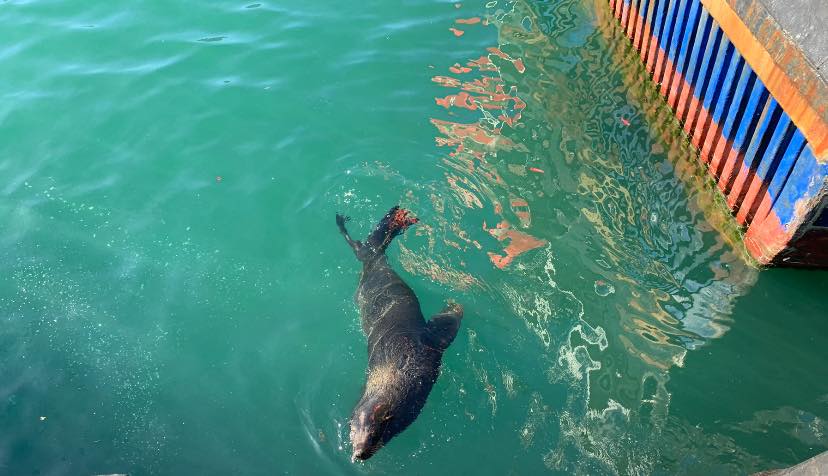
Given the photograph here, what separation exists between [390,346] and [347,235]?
6.72 feet

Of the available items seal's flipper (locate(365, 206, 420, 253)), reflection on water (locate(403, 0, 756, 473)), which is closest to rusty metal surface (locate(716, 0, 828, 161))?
reflection on water (locate(403, 0, 756, 473))

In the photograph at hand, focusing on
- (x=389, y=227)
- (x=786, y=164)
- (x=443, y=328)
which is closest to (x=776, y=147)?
(x=786, y=164)

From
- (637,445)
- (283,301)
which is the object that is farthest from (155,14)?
(637,445)

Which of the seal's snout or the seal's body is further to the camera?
the seal's body

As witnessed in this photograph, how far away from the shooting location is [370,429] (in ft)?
18.6

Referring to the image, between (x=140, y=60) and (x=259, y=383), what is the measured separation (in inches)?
281

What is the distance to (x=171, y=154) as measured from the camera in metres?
9.48

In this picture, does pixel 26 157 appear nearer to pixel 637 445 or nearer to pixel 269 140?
pixel 269 140

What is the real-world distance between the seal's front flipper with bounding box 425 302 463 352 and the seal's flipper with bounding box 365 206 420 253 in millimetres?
1275

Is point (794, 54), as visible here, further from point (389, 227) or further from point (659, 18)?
point (389, 227)

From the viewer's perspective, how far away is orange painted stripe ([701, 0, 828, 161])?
19.6 feet

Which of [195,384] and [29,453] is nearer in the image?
[29,453]

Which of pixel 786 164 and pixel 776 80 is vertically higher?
pixel 776 80

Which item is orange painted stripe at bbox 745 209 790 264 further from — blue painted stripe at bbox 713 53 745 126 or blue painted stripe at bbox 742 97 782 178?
blue painted stripe at bbox 713 53 745 126
